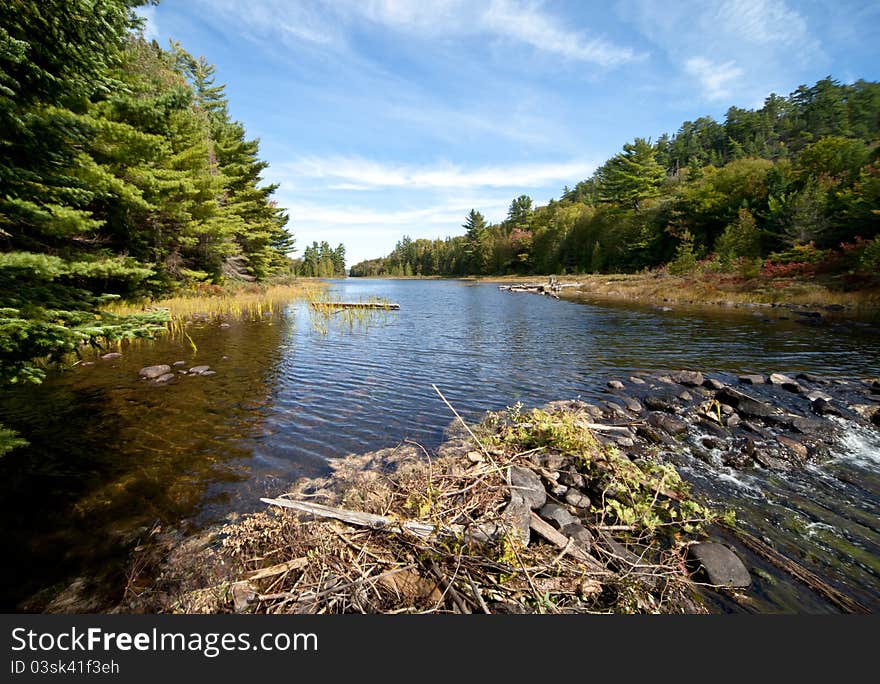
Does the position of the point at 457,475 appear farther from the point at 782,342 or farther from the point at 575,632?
the point at 782,342

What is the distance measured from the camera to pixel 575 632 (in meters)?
2.97

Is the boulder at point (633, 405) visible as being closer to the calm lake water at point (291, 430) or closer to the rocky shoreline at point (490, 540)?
the calm lake water at point (291, 430)

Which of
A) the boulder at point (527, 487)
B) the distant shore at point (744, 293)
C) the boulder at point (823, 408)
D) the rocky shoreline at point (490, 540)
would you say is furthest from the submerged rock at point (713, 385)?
the distant shore at point (744, 293)

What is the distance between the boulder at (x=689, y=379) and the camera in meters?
10.4

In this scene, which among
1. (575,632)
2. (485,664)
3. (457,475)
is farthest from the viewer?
(457,475)

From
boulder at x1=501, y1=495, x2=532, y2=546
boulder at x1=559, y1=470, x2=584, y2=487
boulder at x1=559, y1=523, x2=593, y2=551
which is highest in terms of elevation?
boulder at x1=501, y1=495, x2=532, y2=546

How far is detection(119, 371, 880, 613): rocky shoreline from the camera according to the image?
3289 mm

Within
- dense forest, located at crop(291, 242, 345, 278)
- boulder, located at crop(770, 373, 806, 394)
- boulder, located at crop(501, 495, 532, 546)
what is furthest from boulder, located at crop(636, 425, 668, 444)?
dense forest, located at crop(291, 242, 345, 278)

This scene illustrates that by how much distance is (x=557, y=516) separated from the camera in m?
4.40

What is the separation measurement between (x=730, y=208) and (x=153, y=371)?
201 feet

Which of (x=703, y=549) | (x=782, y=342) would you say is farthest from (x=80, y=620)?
(x=782, y=342)

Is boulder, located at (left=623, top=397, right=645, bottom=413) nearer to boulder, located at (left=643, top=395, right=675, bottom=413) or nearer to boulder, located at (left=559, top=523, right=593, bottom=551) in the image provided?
boulder, located at (left=643, top=395, right=675, bottom=413)

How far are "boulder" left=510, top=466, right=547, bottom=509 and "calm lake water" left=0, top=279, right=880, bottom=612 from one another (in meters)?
2.13

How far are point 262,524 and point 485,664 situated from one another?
2999mm
